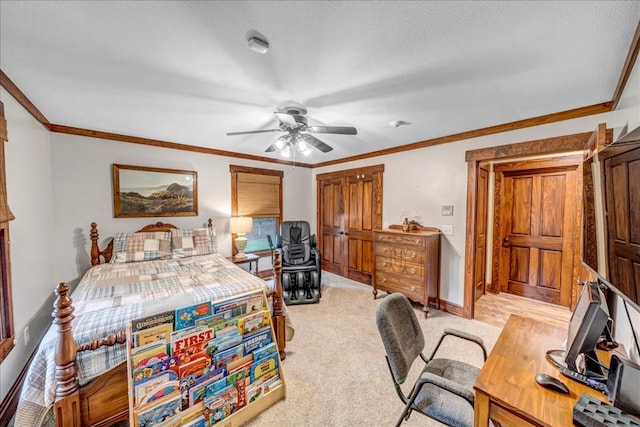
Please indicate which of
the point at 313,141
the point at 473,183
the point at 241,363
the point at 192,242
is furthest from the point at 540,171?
the point at 192,242

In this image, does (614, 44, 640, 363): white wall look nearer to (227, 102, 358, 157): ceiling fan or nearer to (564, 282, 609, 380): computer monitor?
(564, 282, 609, 380): computer monitor

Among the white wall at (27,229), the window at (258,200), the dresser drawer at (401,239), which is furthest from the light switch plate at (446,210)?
the white wall at (27,229)

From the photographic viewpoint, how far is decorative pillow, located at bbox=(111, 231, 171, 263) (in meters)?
3.09

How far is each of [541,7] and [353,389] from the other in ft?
8.58

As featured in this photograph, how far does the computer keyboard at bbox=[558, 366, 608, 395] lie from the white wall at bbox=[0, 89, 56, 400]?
341 centimetres

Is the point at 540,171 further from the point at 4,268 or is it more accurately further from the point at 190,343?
the point at 4,268

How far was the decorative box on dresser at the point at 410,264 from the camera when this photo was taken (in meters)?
3.12

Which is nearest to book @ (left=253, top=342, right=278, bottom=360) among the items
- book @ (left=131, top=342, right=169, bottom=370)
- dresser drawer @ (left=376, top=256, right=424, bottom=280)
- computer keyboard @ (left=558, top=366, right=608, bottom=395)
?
book @ (left=131, top=342, right=169, bottom=370)

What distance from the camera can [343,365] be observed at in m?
2.20

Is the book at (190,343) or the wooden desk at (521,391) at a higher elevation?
the wooden desk at (521,391)

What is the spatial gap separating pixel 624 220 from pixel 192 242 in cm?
402

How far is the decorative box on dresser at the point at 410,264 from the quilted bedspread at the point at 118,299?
6.39 ft

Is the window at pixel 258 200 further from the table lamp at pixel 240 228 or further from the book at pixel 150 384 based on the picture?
the book at pixel 150 384

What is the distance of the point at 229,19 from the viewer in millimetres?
1219
